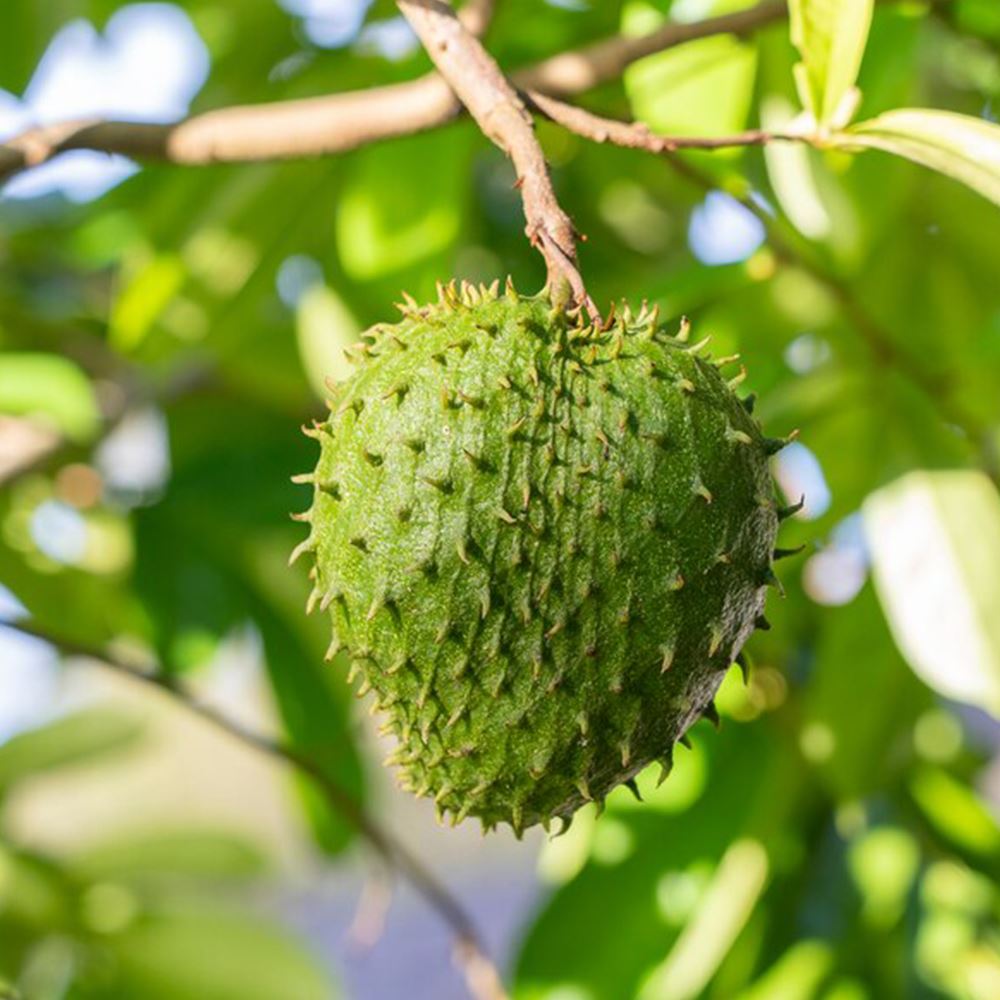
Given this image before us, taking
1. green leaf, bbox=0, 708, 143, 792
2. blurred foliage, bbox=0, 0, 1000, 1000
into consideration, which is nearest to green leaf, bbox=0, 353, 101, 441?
blurred foliage, bbox=0, 0, 1000, 1000

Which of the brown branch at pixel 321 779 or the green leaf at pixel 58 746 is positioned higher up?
the brown branch at pixel 321 779

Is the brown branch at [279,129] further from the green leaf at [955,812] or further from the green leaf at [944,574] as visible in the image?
the green leaf at [955,812]

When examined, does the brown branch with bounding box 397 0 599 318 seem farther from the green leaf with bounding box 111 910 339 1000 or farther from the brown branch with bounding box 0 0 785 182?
the green leaf with bounding box 111 910 339 1000

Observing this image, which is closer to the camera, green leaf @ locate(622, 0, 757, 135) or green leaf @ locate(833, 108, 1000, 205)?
green leaf @ locate(833, 108, 1000, 205)

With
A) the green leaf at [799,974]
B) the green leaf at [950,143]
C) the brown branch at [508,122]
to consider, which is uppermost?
the brown branch at [508,122]

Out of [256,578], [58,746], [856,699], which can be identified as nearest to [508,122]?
[856,699]

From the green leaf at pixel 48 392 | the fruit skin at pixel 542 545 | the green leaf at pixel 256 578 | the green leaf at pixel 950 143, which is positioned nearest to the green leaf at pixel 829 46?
the green leaf at pixel 950 143
